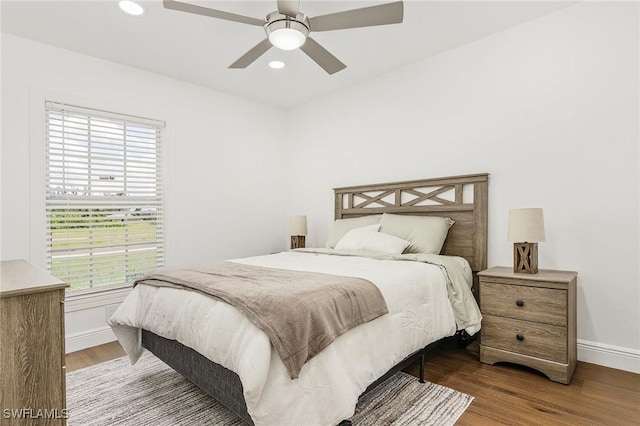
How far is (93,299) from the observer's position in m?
3.14

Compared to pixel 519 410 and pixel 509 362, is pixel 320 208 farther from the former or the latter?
pixel 519 410

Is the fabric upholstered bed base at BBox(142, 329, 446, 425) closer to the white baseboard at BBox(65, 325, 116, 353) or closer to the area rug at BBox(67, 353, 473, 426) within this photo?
the area rug at BBox(67, 353, 473, 426)

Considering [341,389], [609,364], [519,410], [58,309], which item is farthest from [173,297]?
[609,364]

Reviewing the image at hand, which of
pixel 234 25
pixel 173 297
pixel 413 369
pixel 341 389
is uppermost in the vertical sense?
pixel 234 25

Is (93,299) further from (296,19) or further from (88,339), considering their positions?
(296,19)

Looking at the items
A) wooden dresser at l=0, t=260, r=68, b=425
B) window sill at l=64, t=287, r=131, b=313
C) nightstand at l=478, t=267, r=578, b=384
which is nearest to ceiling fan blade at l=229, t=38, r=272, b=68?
wooden dresser at l=0, t=260, r=68, b=425

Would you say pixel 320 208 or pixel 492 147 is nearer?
pixel 492 147

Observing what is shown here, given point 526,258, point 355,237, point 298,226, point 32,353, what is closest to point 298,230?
point 298,226

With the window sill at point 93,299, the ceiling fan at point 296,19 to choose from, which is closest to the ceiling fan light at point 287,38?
the ceiling fan at point 296,19

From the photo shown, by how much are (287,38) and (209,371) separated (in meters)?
2.01

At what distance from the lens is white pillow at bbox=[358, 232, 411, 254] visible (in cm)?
298

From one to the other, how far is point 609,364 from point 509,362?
0.73 m

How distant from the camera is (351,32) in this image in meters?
2.85

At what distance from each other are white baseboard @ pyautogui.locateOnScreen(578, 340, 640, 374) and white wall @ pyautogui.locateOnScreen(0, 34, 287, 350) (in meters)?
3.49
